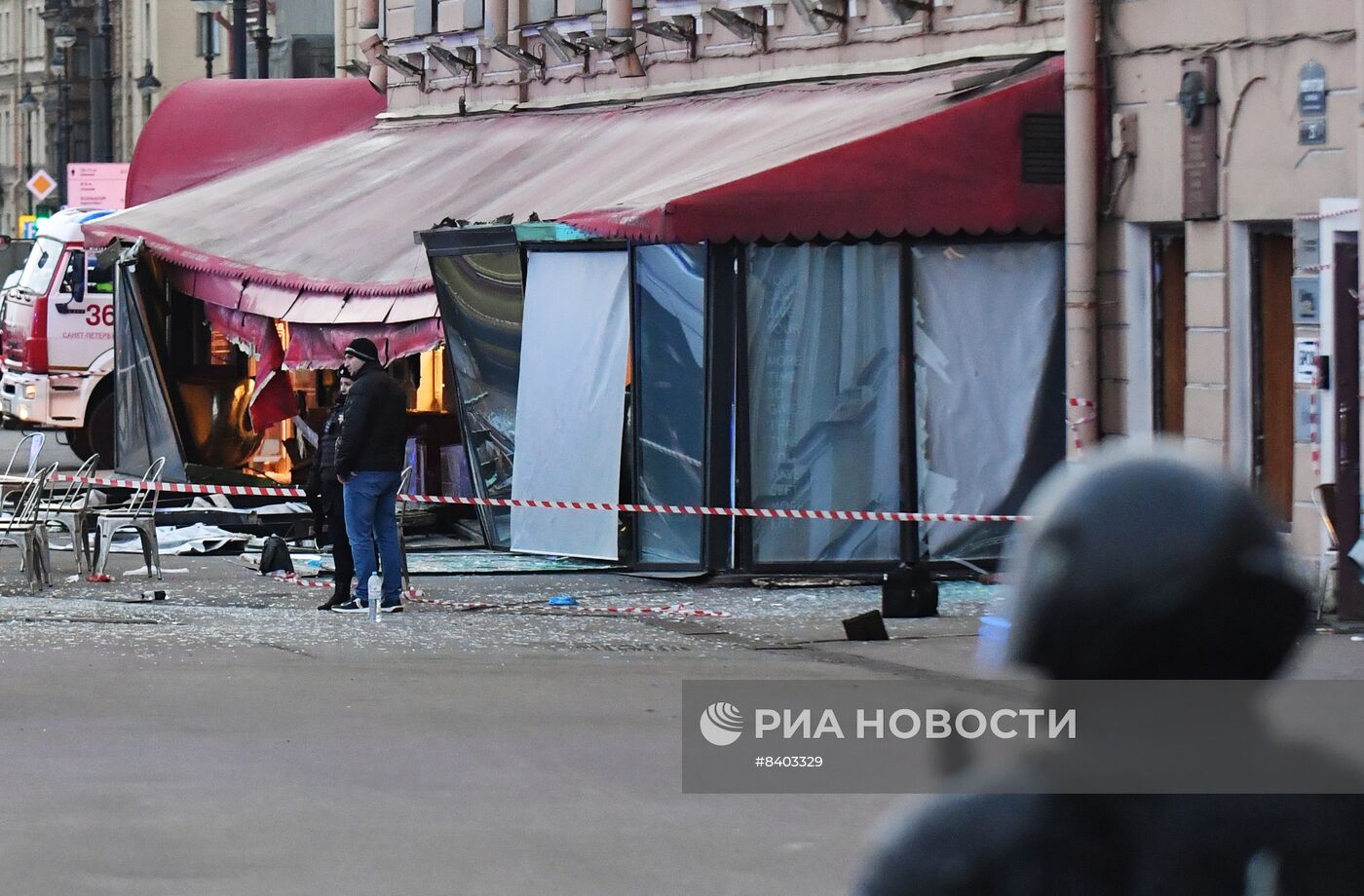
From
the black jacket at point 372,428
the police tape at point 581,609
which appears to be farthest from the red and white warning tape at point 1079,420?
the black jacket at point 372,428

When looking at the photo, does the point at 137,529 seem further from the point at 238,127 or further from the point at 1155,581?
the point at 1155,581

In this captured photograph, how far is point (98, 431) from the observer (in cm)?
2612

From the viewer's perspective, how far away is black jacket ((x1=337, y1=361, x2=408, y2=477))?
44.2 ft

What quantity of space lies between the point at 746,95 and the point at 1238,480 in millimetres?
16113

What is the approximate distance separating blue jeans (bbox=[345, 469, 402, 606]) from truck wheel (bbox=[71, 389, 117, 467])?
12.8 m

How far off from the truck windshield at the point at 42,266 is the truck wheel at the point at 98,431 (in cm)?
131

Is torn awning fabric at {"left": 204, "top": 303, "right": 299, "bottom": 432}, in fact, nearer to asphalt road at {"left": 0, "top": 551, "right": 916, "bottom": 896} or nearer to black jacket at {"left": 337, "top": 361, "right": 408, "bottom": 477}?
black jacket at {"left": 337, "top": 361, "right": 408, "bottom": 477}

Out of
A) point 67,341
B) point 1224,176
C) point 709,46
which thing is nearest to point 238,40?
point 67,341

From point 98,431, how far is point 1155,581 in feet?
82.7

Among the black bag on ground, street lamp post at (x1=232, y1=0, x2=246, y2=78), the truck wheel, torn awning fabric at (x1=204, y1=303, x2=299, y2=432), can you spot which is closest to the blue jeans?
the black bag on ground

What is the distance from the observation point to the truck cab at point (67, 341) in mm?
25812

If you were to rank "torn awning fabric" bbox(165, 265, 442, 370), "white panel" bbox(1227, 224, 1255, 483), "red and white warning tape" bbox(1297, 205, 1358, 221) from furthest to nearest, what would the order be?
"torn awning fabric" bbox(165, 265, 442, 370)
"white panel" bbox(1227, 224, 1255, 483)
"red and white warning tape" bbox(1297, 205, 1358, 221)

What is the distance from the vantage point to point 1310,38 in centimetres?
1304

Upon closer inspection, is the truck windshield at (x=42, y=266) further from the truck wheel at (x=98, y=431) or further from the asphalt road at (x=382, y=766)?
the asphalt road at (x=382, y=766)
